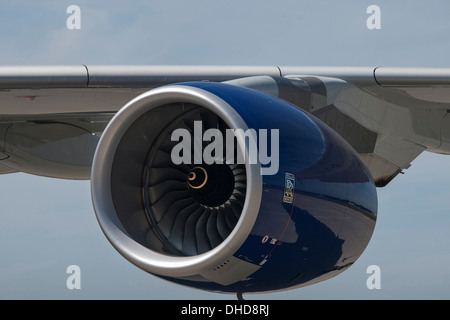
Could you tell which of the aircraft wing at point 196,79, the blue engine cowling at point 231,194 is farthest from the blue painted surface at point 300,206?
the aircraft wing at point 196,79

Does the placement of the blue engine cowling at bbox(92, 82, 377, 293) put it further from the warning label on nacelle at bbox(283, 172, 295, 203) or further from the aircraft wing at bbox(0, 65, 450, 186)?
the aircraft wing at bbox(0, 65, 450, 186)

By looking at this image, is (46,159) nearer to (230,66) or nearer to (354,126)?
(230,66)

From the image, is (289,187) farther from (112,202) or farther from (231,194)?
(112,202)

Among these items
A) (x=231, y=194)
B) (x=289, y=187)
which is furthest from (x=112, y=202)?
(x=289, y=187)

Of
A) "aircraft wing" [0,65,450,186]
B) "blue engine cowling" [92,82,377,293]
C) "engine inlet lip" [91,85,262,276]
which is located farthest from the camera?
"aircraft wing" [0,65,450,186]

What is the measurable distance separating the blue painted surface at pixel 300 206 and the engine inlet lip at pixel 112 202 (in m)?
0.07

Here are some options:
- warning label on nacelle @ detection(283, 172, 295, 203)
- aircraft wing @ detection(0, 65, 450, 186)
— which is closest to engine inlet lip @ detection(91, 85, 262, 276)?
warning label on nacelle @ detection(283, 172, 295, 203)

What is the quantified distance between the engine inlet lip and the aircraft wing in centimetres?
129

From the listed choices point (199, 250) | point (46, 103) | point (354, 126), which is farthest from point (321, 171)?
point (46, 103)

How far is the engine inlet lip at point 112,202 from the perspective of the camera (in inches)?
184

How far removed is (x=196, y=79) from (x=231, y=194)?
2234mm

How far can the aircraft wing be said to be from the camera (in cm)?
687

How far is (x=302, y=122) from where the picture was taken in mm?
5160

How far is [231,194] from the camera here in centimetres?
514
